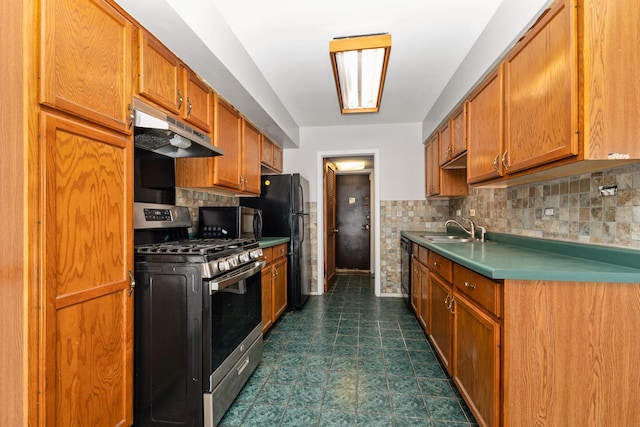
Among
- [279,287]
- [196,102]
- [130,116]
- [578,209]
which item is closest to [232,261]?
[130,116]

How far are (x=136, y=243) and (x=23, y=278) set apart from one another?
2.89 ft

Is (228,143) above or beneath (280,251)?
above

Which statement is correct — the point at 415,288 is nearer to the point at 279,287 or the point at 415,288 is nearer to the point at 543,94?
the point at 279,287

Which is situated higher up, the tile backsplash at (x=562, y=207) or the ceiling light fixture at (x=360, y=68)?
the ceiling light fixture at (x=360, y=68)

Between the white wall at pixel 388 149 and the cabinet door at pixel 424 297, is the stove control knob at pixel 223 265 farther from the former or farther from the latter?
the white wall at pixel 388 149

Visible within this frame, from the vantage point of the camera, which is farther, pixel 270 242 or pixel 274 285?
pixel 274 285

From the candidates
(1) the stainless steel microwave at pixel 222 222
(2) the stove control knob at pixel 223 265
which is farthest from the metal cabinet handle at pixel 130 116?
(1) the stainless steel microwave at pixel 222 222

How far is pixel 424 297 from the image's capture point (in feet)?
8.70

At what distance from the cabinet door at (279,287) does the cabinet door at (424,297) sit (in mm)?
1382

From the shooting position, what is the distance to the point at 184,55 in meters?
1.83

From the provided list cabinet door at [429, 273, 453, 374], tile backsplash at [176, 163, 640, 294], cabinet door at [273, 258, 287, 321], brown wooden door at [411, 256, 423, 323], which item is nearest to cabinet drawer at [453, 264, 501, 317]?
cabinet door at [429, 273, 453, 374]

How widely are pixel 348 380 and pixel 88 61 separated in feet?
7.20

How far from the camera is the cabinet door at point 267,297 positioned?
Result: 2.66m

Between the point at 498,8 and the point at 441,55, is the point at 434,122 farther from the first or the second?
the point at 498,8
